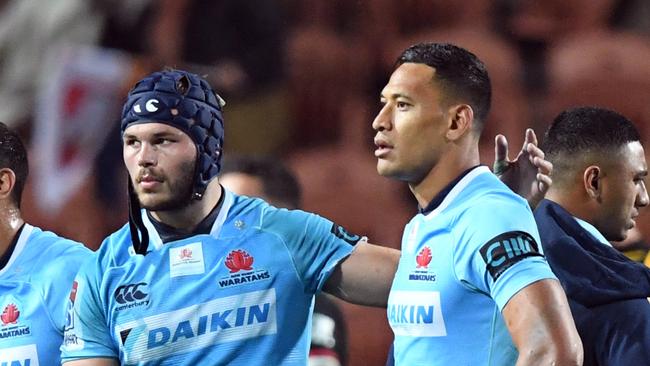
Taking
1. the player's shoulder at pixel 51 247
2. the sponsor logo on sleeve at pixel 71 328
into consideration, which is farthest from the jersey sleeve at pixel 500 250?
the player's shoulder at pixel 51 247

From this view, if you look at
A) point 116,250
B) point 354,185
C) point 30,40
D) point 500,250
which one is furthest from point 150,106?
point 30,40

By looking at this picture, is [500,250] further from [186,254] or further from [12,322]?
[12,322]

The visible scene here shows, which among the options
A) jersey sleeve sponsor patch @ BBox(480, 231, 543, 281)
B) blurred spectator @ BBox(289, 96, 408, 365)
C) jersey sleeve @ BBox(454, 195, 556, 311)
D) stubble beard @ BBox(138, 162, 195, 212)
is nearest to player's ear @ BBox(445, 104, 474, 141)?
jersey sleeve @ BBox(454, 195, 556, 311)

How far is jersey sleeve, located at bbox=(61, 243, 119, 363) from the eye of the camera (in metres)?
3.45

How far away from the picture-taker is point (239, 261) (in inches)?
137

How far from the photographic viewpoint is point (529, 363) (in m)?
2.71

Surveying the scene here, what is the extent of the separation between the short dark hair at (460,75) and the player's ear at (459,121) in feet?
0.09

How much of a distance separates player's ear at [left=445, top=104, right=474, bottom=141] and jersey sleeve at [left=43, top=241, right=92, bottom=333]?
1259 millimetres

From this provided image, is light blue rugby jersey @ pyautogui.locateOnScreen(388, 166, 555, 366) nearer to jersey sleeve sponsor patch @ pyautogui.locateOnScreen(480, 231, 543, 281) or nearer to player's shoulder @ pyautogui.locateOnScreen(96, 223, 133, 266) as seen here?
jersey sleeve sponsor patch @ pyautogui.locateOnScreen(480, 231, 543, 281)

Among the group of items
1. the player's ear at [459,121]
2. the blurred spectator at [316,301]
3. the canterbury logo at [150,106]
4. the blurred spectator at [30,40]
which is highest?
the blurred spectator at [30,40]

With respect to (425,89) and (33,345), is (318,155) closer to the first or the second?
(33,345)

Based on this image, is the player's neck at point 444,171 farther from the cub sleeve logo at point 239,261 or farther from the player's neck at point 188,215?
the player's neck at point 188,215

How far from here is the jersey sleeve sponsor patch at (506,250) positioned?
111 inches

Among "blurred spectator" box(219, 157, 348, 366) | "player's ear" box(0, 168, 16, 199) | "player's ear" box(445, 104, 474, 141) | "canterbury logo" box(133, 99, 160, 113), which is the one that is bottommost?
"blurred spectator" box(219, 157, 348, 366)
